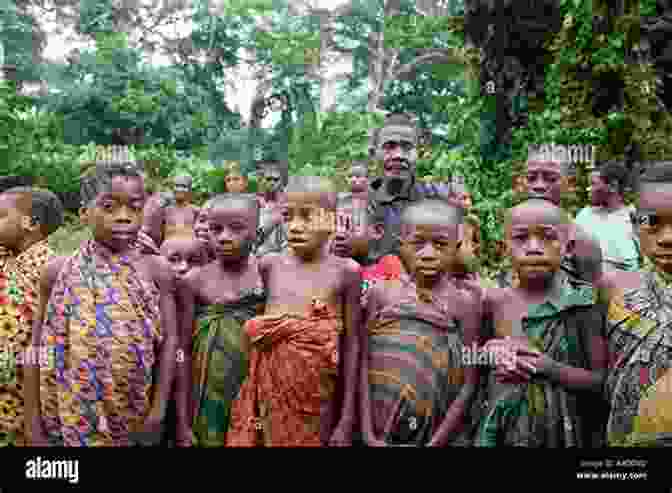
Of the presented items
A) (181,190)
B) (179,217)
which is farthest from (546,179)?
(181,190)

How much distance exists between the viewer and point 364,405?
2961 mm

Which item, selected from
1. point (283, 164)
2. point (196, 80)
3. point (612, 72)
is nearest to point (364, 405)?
point (612, 72)

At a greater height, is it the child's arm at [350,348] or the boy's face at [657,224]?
the boy's face at [657,224]

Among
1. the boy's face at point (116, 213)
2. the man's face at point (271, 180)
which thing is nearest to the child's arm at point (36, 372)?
the boy's face at point (116, 213)

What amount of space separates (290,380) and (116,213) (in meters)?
0.98

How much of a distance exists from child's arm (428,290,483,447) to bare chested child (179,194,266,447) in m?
0.83

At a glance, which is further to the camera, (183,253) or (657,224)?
(183,253)

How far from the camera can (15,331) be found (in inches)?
126

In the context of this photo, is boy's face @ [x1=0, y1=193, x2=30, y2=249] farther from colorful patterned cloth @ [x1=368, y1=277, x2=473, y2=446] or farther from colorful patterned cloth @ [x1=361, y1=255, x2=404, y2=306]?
colorful patterned cloth @ [x1=368, y1=277, x2=473, y2=446]

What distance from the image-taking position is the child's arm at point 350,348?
2955 millimetres

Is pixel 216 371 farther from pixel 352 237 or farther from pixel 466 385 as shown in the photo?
pixel 352 237

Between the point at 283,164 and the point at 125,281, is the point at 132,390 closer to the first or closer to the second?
the point at 125,281

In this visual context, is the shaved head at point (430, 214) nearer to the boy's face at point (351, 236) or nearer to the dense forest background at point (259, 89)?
the boy's face at point (351, 236)

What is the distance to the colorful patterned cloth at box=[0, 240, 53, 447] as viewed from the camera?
3.18m
